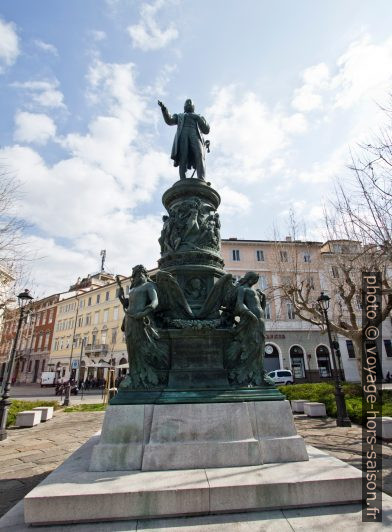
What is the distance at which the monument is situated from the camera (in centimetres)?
303

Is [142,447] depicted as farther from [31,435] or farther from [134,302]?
[31,435]

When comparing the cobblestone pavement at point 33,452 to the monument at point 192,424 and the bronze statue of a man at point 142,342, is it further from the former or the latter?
the bronze statue of a man at point 142,342

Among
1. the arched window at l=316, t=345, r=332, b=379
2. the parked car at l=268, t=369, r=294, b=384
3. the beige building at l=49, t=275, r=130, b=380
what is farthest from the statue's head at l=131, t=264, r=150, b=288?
the beige building at l=49, t=275, r=130, b=380

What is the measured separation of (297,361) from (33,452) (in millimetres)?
30406

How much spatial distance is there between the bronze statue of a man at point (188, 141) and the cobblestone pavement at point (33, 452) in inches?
247

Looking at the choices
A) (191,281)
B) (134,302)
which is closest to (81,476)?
(134,302)

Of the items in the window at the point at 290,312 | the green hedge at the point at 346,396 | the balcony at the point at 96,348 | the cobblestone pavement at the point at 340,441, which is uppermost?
the window at the point at 290,312

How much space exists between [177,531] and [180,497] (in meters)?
0.27

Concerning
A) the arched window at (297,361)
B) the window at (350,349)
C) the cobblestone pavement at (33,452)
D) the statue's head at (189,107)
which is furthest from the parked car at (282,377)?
the statue's head at (189,107)

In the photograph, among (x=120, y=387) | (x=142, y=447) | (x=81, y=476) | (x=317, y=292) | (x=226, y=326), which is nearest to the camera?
(x=81, y=476)

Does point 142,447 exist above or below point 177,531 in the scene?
above

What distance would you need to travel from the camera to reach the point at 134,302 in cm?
466

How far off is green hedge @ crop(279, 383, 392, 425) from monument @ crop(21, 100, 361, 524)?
7823 mm

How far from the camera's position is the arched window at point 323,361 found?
108ft
